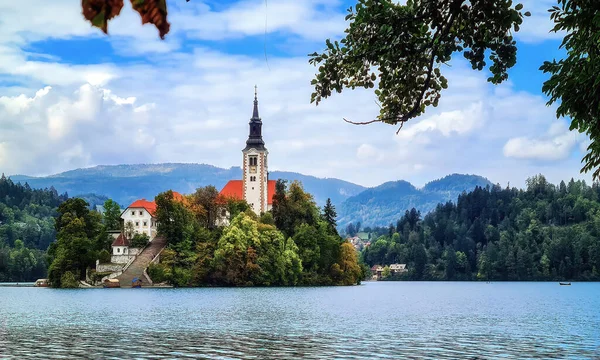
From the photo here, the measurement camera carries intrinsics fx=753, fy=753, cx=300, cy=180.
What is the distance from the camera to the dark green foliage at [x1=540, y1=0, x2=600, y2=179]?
11953 mm

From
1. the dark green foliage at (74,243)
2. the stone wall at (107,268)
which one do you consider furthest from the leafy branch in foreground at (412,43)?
the stone wall at (107,268)

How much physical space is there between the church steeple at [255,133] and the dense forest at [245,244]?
811 inches

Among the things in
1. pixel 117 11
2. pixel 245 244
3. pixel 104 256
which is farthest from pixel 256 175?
pixel 117 11

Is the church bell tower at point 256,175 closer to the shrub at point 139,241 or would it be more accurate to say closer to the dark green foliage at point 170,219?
the shrub at point 139,241

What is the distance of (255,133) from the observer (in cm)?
13738

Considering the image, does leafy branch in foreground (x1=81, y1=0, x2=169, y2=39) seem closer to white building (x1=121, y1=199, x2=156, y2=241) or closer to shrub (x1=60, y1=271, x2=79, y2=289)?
shrub (x1=60, y1=271, x2=79, y2=289)

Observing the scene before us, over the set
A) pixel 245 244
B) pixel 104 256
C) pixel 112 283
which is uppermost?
pixel 245 244

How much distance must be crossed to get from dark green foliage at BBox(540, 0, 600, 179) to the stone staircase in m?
97.1

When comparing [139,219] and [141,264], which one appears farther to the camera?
[139,219]

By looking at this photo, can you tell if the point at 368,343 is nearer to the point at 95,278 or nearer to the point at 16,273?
the point at 95,278

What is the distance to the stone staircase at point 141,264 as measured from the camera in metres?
105

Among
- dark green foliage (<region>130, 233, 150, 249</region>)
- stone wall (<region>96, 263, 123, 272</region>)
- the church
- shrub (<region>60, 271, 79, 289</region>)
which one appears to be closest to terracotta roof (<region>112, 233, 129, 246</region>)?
dark green foliage (<region>130, 233, 150, 249</region>)

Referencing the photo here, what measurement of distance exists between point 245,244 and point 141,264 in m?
15.9

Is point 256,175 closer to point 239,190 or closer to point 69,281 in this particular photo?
point 239,190
